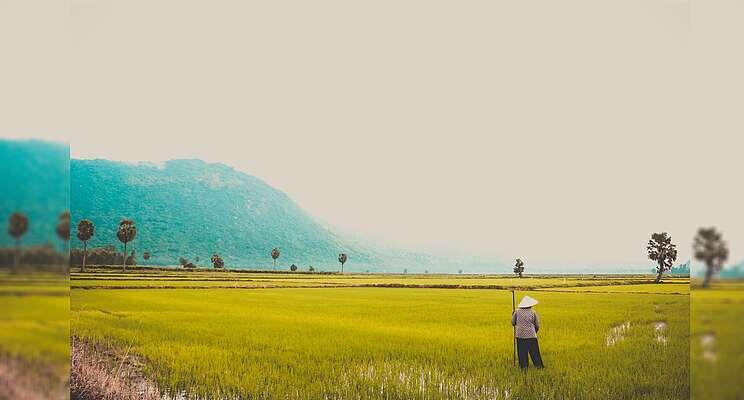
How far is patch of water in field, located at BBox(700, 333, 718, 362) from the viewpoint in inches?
112

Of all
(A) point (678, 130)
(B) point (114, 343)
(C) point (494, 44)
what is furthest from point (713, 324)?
(B) point (114, 343)

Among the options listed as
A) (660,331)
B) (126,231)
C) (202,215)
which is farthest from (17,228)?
(660,331)

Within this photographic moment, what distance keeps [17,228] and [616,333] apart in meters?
5.84

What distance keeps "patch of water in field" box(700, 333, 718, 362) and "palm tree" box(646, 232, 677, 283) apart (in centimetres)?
474

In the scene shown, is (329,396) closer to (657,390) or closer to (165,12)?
(657,390)

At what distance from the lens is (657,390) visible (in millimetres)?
5387

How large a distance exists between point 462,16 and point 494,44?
556 mm

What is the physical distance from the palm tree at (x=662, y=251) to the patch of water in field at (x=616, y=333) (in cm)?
98

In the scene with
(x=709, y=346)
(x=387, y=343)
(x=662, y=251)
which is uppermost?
(x=662, y=251)

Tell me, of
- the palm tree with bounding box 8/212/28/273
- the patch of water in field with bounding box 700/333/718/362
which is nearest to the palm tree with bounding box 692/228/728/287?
the patch of water in field with bounding box 700/333/718/362

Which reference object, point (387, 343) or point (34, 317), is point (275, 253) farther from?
point (34, 317)

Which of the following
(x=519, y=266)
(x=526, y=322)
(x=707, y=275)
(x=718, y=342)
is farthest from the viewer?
(x=519, y=266)

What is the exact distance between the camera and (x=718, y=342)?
9.29ft

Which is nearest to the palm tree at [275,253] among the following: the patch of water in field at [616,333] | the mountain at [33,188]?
the patch of water in field at [616,333]
